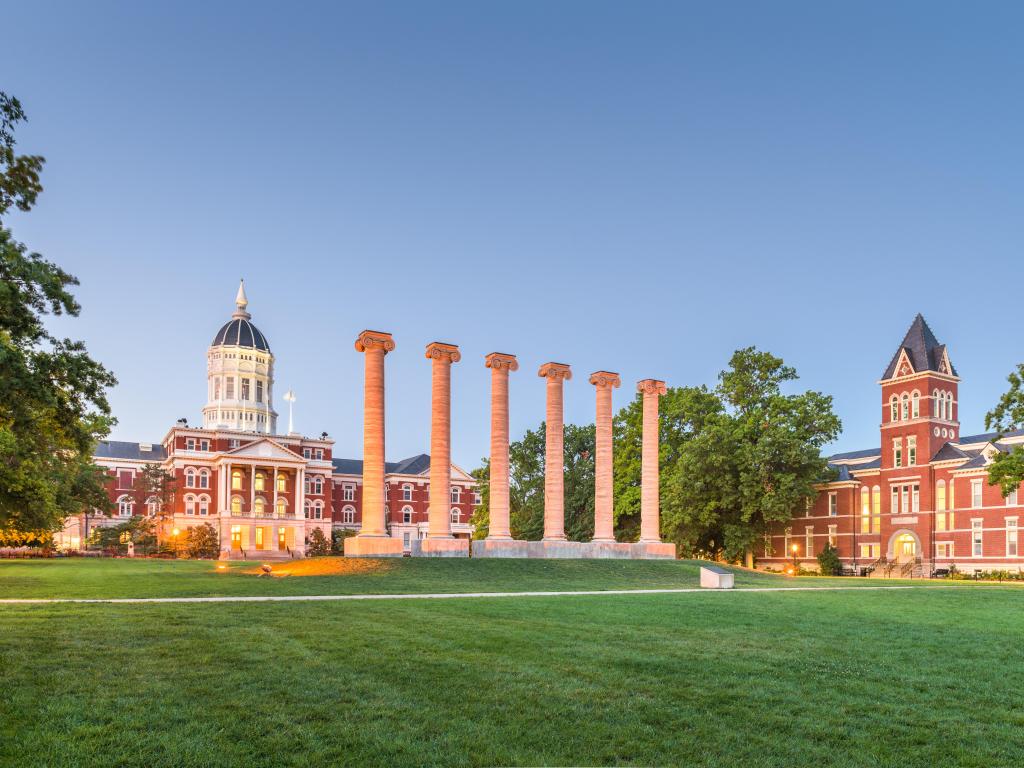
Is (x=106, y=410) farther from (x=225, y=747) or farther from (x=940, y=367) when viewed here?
(x=940, y=367)

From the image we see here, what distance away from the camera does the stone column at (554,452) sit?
57500 millimetres

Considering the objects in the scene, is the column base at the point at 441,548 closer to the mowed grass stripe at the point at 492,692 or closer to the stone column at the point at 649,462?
the stone column at the point at 649,462

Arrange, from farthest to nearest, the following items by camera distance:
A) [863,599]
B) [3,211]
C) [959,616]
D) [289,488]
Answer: [289,488] → [863,599] → [959,616] → [3,211]

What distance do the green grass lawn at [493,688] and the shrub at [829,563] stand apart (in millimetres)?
53533

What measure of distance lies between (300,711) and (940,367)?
75336 mm

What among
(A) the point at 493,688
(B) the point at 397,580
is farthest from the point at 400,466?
(A) the point at 493,688

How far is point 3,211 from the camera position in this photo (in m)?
17.0

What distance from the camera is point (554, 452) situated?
58312 millimetres

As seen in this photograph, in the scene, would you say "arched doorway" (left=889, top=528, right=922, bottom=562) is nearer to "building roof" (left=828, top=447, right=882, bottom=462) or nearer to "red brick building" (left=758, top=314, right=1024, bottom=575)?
"red brick building" (left=758, top=314, right=1024, bottom=575)

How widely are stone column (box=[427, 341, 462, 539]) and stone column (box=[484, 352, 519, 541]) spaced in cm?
342

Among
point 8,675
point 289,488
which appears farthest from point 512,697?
point 289,488

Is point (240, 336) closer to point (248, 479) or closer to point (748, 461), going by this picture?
point (248, 479)

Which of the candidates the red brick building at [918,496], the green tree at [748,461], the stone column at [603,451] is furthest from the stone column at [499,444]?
the red brick building at [918,496]

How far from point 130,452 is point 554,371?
78.7 metres
